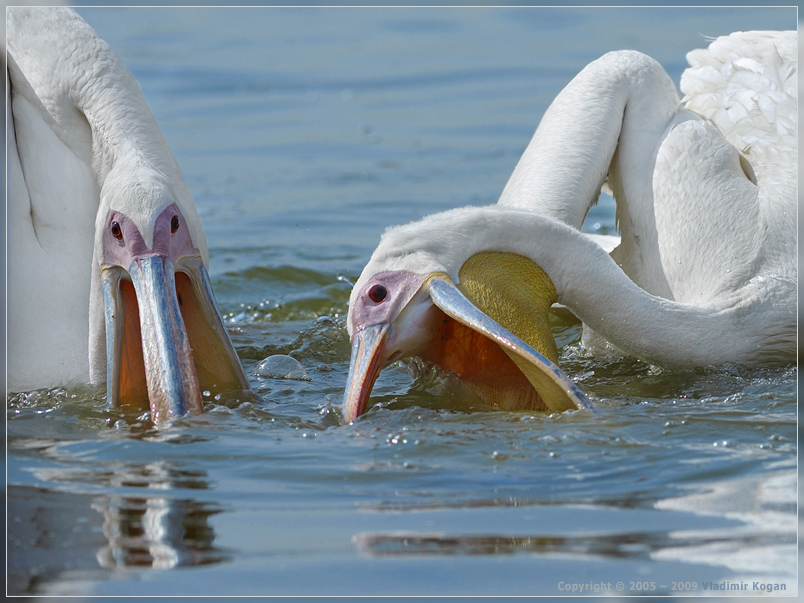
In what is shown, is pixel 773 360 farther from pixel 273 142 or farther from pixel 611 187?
pixel 273 142

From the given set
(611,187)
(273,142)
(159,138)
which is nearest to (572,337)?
(611,187)

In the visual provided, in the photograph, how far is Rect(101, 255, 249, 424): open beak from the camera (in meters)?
3.93

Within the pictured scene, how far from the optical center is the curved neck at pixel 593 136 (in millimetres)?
4887

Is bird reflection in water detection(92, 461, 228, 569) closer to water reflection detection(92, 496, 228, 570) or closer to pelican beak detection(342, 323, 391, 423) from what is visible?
water reflection detection(92, 496, 228, 570)

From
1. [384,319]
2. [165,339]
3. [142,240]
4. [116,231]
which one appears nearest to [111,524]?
[165,339]

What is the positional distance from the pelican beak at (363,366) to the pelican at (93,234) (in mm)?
508

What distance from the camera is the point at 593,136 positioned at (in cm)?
497

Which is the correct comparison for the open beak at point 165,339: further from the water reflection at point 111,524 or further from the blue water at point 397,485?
the water reflection at point 111,524

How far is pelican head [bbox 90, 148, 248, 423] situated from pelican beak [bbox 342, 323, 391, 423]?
0.53 m

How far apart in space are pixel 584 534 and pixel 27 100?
3006 millimetres

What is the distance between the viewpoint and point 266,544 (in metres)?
3.03

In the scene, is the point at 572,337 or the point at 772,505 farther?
the point at 572,337

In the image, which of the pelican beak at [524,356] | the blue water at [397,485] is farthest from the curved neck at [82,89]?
the pelican beak at [524,356]

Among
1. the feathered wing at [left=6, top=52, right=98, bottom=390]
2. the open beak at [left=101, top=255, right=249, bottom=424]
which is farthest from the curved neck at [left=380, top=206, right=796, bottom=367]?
the feathered wing at [left=6, top=52, right=98, bottom=390]
